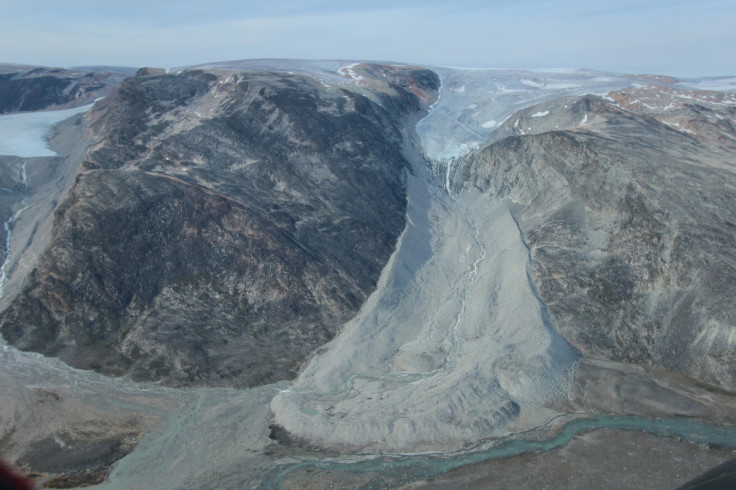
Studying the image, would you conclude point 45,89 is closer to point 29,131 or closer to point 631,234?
point 29,131

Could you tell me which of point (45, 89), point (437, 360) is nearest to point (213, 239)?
point (437, 360)

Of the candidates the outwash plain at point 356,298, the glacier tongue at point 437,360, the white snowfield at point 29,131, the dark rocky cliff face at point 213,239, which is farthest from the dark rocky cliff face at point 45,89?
the glacier tongue at point 437,360

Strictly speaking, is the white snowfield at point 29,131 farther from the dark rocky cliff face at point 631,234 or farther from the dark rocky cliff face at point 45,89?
the dark rocky cliff face at point 631,234

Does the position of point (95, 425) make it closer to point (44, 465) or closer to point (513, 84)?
point (44, 465)

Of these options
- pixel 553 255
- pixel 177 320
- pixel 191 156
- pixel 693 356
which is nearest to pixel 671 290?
pixel 693 356

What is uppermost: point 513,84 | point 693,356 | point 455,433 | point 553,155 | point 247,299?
point 513,84

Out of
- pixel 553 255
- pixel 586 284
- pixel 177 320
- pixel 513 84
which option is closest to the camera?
pixel 177 320
